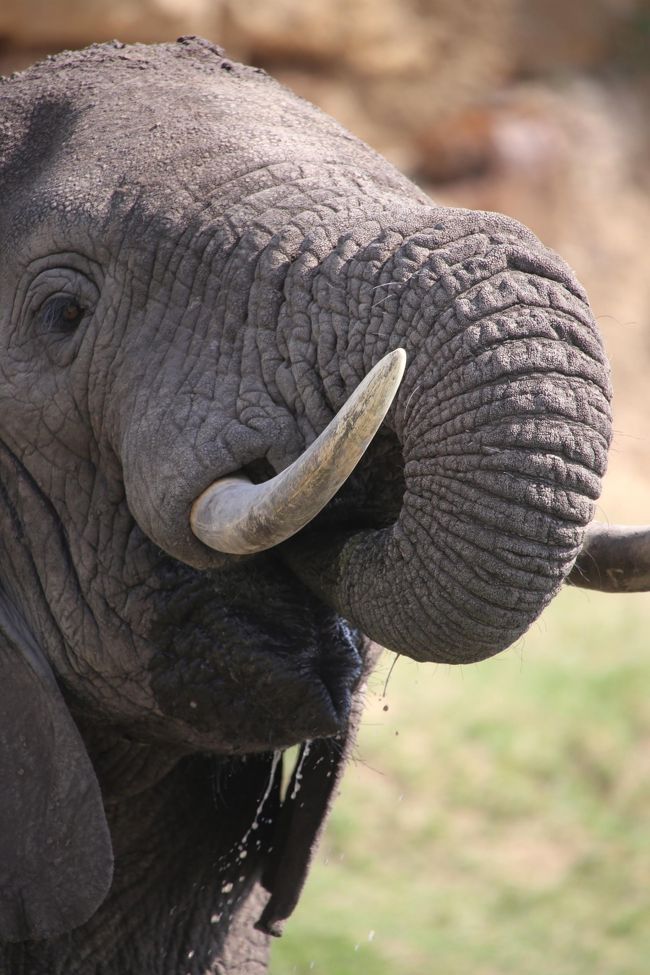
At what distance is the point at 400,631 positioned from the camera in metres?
2.17

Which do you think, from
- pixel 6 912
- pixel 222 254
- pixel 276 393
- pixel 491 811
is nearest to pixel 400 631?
pixel 276 393

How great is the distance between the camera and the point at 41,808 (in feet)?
8.60

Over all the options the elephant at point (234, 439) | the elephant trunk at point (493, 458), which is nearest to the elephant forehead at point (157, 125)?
the elephant at point (234, 439)

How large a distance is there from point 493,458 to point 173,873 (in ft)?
4.69

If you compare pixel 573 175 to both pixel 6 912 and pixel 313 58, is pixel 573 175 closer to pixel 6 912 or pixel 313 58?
pixel 313 58

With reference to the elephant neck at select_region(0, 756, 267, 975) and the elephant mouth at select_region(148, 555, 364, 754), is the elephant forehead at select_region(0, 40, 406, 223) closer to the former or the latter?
the elephant mouth at select_region(148, 555, 364, 754)

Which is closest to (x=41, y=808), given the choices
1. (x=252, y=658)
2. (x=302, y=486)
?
(x=252, y=658)

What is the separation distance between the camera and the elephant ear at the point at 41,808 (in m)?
2.59

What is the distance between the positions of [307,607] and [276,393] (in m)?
0.36

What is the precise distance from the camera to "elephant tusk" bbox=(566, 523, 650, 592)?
8.64 ft

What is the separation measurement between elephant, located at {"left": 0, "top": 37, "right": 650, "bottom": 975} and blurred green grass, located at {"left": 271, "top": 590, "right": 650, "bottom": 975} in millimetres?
2356

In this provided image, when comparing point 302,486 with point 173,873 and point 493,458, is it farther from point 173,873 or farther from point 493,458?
point 173,873

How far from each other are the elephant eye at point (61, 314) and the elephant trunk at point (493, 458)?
630mm

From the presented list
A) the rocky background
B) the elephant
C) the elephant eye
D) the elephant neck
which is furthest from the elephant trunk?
the rocky background
